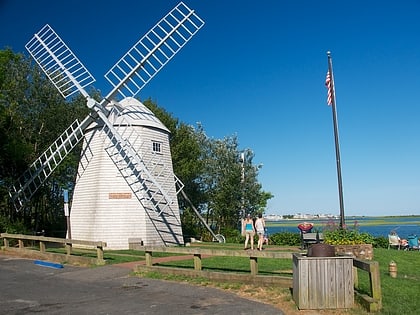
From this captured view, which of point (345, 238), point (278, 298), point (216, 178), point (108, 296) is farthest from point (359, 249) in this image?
point (216, 178)

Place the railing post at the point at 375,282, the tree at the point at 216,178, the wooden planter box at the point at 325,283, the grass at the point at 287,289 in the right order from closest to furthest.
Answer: the railing post at the point at 375,282 < the wooden planter box at the point at 325,283 < the grass at the point at 287,289 < the tree at the point at 216,178

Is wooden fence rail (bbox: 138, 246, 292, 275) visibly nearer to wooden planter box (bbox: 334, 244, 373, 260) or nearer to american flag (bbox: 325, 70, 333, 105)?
wooden planter box (bbox: 334, 244, 373, 260)

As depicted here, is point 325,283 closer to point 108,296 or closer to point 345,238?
point 108,296

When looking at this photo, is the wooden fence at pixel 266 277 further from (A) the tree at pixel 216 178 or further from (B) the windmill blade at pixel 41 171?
(A) the tree at pixel 216 178

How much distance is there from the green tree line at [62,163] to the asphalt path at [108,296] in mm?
11100

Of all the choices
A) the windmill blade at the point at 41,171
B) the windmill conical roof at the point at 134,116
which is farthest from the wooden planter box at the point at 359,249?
the windmill blade at the point at 41,171

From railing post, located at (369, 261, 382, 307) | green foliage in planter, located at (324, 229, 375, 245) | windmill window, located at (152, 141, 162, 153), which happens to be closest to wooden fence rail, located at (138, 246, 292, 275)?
railing post, located at (369, 261, 382, 307)

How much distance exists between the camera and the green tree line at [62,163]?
25.2 meters

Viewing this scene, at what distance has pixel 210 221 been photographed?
4722 cm

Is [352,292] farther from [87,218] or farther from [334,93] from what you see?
[87,218]

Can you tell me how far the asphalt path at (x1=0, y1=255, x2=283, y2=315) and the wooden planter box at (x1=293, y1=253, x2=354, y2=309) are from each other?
0.63 m

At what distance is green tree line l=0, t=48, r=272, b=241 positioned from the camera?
25.2 meters

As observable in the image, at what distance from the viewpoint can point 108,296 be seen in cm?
973

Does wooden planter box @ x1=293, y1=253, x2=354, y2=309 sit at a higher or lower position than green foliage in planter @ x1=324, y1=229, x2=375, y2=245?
lower
